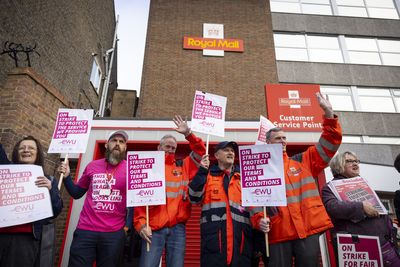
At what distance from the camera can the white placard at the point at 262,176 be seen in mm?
2770

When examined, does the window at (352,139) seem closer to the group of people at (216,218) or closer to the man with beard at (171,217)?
the group of people at (216,218)

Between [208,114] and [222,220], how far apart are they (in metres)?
1.58

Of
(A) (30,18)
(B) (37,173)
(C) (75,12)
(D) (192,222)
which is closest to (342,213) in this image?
(B) (37,173)

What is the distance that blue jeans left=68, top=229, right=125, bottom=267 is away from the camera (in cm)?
287

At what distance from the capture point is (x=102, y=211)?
121 inches

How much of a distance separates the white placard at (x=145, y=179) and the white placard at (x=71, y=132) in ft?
2.90

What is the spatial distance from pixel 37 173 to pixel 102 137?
153 inches

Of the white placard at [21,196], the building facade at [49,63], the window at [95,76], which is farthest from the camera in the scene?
the window at [95,76]

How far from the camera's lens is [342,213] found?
9.66 ft

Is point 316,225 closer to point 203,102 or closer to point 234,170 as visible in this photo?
point 234,170

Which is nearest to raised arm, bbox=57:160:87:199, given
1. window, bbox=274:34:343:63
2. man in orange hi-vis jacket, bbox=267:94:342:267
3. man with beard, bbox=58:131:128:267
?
man with beard, bbox=58:131:128:267

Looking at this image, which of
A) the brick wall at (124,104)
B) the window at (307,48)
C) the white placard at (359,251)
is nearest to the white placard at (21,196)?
the white placard at (359,251)

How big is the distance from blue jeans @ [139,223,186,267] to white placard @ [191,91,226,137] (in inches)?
53.4

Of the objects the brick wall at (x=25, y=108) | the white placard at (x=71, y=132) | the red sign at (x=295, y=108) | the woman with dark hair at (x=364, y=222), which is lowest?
the woman with dark hair at (x=364, y=222)
